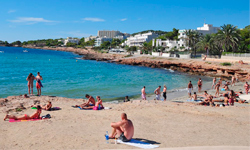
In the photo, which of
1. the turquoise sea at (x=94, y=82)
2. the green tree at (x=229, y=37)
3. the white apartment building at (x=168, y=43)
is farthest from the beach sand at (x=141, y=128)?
the white apartment building at (x=168, y=43)

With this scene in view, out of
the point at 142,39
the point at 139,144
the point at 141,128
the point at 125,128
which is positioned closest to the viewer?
the point at 139,144

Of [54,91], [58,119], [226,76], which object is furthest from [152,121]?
[226,76]

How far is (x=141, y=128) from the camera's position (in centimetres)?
895

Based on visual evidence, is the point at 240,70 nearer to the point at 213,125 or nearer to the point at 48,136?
the point at 213,125

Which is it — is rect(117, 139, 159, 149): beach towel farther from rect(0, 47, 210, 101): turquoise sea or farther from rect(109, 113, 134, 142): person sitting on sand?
rect(0, 47, 210, 101): turquoise sea

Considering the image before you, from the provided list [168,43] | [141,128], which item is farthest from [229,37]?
[168,43]

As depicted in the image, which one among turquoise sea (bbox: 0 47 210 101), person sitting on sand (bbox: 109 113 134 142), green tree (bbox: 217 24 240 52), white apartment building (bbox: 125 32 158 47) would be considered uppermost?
white apartment building (bbox: 125 32 158 47)

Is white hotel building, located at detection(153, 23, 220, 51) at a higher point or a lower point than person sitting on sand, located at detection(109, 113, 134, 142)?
higher

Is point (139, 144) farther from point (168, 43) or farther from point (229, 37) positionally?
point (168, 43)

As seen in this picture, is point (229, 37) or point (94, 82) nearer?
point (94, 82)

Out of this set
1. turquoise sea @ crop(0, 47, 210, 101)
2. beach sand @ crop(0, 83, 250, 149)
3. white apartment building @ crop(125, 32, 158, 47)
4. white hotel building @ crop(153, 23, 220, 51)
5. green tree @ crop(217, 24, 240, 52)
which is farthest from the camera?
white apartment building @ crop(125, 32, 158, 47)

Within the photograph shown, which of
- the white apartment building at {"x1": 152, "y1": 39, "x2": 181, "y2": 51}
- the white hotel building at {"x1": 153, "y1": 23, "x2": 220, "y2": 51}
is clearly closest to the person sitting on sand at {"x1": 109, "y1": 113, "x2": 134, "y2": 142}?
the white apartment building at {"x1": 152, "y1": 39, "x2": 181, "y2": 51}

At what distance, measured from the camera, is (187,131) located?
8578 mm

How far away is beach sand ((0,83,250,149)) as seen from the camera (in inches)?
278
